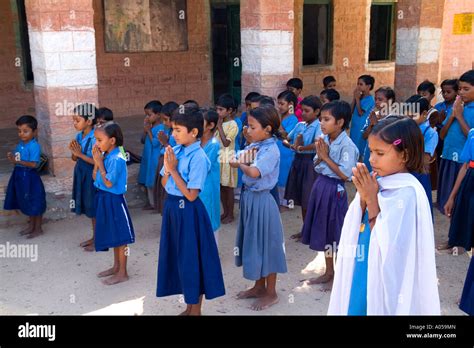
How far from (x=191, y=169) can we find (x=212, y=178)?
960mm

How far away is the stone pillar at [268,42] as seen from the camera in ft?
20.5

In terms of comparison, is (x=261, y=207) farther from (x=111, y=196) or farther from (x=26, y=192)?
(x=26, y=192)

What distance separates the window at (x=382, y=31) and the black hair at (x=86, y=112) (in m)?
8.57

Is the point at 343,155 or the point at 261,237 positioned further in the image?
the point at 343,155

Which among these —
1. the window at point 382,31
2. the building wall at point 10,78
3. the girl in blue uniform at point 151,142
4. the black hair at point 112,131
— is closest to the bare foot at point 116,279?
the black hair at point 112,131

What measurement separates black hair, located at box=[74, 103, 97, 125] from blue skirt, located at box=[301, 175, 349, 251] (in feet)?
7.64

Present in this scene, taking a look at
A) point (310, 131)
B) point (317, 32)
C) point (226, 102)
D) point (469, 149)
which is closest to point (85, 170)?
point (226, 102)

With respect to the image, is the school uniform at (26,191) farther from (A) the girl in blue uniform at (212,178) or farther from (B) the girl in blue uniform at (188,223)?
(B) the girl in blue uniform at (188,223)

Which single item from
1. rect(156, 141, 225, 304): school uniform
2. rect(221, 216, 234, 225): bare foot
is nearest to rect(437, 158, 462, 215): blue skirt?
rect(221, 216, 234, 225): bare foot

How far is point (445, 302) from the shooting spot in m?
3.85

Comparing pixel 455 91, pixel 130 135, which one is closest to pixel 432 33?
pixel 455 91

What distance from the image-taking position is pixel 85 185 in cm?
486

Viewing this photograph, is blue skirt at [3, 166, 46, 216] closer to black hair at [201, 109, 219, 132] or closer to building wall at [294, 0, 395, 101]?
black hair at [201, 109, 219, 132]
